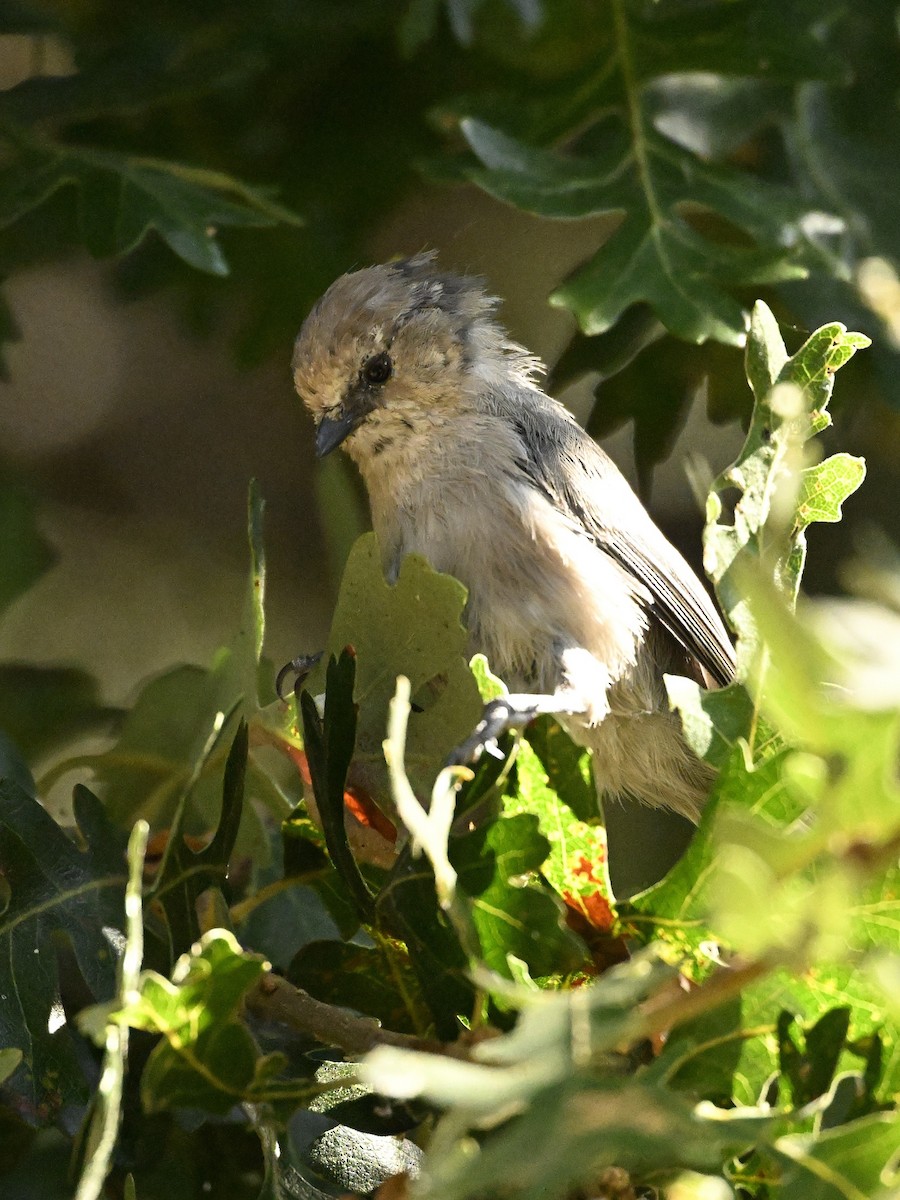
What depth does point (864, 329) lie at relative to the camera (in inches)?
74.3

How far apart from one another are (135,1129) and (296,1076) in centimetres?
16

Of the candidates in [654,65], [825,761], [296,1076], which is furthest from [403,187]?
[825,761]

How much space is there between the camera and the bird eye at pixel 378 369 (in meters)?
1.92

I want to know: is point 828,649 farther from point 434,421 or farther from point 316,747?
point 434,421

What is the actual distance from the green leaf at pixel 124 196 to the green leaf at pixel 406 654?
65 cm

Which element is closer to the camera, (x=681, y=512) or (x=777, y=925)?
(x=777, y=925)

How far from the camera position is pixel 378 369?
1931mm

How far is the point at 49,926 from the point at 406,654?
41 centimetres

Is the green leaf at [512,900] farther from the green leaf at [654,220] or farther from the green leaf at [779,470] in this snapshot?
the green leaf at [654,220]

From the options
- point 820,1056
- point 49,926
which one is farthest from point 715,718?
point 49,926

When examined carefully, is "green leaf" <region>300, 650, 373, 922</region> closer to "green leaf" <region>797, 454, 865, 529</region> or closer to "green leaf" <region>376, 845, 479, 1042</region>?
"green leaf" <region>376, 845, 479, 1042</region>

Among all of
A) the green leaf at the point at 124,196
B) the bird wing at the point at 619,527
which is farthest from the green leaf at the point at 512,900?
the green leaf at the point at 124,196

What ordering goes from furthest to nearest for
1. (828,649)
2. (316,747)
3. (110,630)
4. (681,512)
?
(110,630)
(681,512)
(316,747)
(828,649)

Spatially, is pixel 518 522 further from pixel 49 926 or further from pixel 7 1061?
pixel 7 1061
